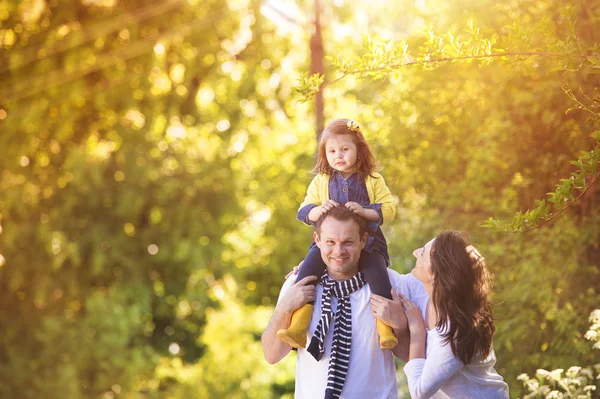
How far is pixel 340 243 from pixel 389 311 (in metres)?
0.32

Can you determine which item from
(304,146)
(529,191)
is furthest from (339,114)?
(529,191)

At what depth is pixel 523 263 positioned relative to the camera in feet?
21.3

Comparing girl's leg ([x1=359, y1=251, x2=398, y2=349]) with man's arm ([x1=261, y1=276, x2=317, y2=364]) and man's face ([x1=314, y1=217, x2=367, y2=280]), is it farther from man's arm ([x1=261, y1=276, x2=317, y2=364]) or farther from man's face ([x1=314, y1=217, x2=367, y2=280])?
man's arm ([x1=261, y1=276, x2=317, y2=364])

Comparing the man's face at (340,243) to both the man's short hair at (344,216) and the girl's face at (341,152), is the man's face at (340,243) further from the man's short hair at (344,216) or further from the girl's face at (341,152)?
the girl's face at (341,152)

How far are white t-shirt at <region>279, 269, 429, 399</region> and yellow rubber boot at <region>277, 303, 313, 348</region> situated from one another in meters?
0.06

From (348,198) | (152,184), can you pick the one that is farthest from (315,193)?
(152,184)

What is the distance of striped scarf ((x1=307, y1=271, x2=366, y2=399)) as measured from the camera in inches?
138

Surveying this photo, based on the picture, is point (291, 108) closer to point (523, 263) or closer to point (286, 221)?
point (286, 221)

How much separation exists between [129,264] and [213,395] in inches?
113

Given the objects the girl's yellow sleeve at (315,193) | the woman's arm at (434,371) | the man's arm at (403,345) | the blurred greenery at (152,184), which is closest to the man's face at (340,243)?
the girl's yellow sleeve at (315,193)

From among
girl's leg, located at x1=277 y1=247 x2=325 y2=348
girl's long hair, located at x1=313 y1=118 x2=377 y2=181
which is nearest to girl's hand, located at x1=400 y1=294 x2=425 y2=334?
girl's leg, located at x1=277 y1=247 x2=325 y2=348

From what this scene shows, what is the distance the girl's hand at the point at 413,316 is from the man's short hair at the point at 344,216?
1.06ft

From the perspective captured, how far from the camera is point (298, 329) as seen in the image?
139 inches

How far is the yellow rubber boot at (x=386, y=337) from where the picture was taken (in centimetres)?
342
